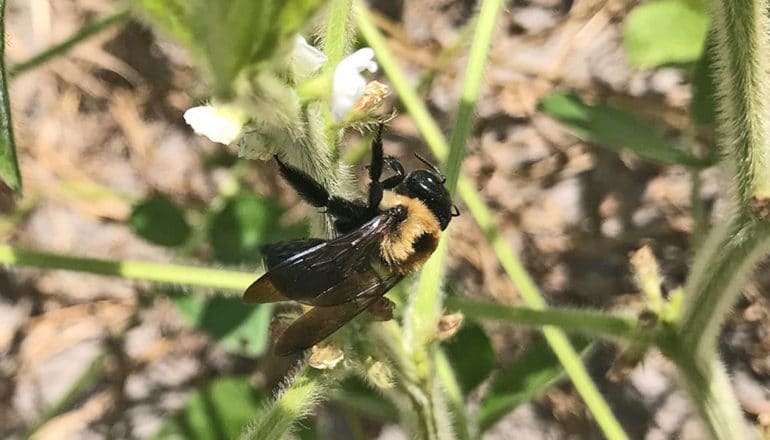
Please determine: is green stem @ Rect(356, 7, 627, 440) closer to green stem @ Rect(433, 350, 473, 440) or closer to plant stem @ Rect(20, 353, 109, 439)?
green stem @ Rect(433, 350, 473, 440)

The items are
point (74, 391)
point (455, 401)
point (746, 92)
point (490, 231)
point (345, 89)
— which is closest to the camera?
point (345, 89)

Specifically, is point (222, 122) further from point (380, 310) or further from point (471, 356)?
point (471, 356)

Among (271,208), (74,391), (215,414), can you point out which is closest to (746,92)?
(271,208)

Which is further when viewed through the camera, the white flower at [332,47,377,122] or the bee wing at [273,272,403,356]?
the bee wing at [273,272,403,356]

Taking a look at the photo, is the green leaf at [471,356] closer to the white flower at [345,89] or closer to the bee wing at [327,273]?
the bee wing at [327,273]

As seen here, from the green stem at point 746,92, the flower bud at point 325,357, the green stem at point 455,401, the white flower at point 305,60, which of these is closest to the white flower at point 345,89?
the white flower at point 305,60

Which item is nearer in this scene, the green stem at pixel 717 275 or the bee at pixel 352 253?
the bee at pixel 352 253

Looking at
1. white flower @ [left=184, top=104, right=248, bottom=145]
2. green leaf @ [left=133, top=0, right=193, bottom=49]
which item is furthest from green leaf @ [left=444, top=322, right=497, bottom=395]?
green leaf @ [left=133, top=0, right=193, bottom=49]
